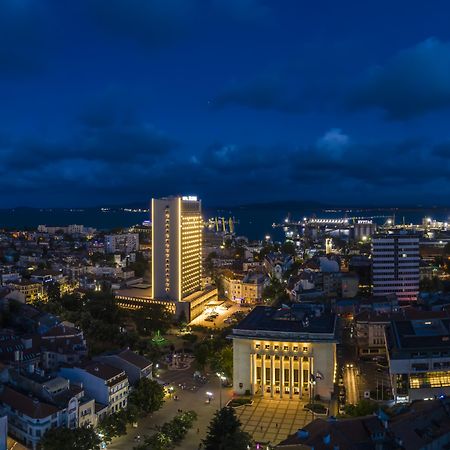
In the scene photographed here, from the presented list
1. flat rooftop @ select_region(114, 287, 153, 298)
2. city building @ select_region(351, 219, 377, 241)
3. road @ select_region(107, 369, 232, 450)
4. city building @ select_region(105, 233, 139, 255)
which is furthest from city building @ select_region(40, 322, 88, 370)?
city building @ select_region(351, 219, 377, 241)

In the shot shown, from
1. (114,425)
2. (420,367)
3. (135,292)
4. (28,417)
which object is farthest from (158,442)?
(135,292)

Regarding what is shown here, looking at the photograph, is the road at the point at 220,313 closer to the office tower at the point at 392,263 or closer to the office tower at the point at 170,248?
the office tower at the point at 170,248

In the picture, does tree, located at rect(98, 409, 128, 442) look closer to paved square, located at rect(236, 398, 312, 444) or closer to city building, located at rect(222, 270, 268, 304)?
paved square, located at rect(236, 398, 312, 444)

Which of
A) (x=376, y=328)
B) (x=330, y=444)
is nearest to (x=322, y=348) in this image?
(x=376, y=328)

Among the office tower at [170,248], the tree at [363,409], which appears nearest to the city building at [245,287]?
the office tower at [170,248]

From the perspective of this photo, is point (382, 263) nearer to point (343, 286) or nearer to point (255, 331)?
point (343, 286)

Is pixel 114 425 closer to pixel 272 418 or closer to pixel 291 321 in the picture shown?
pixel 272 418
